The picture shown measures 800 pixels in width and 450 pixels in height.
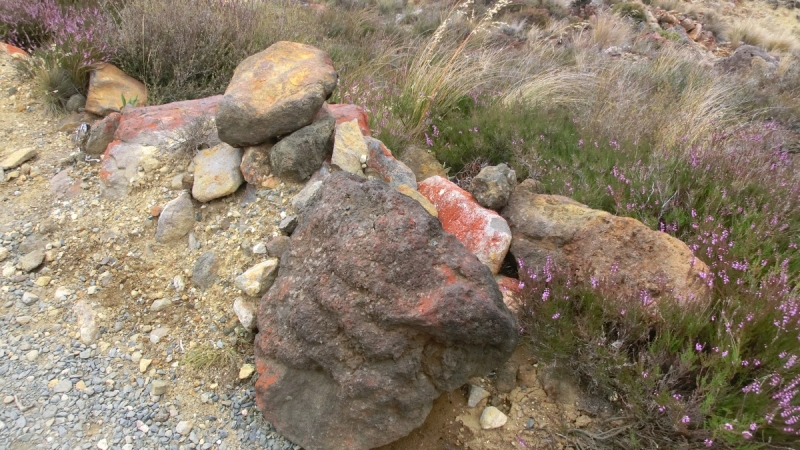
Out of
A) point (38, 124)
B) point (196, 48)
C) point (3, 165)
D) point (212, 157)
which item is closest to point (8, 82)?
point (38, 124)

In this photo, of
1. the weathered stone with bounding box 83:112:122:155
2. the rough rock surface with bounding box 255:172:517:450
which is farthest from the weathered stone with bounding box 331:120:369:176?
the weathered stone with bounding box 83:112:122:155

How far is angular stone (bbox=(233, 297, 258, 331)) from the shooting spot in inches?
110

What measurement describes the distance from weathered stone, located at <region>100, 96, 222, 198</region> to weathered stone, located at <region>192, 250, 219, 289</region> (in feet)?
3.08

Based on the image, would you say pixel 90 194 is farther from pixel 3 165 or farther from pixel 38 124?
pixel 38 124

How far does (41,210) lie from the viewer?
3.60 metres

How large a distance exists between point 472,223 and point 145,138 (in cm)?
246

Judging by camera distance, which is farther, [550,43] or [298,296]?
[550,43]

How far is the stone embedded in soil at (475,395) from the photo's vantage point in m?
2.55

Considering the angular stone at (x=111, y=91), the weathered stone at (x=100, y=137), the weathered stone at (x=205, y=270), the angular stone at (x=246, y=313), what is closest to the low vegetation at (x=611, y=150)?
the angular stone at (x=111, y=91)

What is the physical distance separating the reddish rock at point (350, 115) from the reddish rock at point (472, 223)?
74 cm

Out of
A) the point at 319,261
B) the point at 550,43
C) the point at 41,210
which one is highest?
the point at 319,261

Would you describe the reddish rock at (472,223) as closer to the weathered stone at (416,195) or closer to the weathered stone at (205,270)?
the weathered stone at (416,195)

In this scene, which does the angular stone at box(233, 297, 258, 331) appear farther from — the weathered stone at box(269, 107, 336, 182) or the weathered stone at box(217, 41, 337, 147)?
the weathered stone at box(217, 41, 337, 147)

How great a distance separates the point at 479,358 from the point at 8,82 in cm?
491
